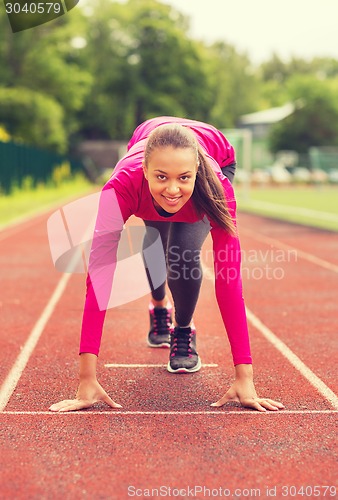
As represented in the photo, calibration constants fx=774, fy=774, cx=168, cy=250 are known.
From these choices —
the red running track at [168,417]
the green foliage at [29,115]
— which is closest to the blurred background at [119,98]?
the green foliage at [29,115]

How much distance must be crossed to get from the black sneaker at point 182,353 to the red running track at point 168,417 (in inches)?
2.6

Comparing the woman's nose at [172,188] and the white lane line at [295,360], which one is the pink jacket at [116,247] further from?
the white lane line at [295,360]

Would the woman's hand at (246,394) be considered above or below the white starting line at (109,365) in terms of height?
above

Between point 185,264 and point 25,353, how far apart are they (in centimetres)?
A: 139

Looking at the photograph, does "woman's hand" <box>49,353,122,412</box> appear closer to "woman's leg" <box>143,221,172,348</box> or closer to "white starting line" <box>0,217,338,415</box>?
"white starting line" <box>0,217,338,415</box>

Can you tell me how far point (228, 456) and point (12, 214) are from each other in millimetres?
15517

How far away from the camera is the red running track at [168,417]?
2816mm

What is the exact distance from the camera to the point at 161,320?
→ 5117 mm

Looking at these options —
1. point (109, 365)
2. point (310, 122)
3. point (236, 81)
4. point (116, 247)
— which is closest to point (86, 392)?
point (116, 247)

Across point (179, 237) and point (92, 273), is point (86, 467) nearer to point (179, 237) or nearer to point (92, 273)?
point (92, 273)

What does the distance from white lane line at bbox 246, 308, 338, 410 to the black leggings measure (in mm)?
764

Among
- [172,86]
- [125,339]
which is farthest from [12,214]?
[172,86]

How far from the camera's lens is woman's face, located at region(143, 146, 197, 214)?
334 cm

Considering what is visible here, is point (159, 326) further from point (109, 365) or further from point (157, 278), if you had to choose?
point (109, 365)
